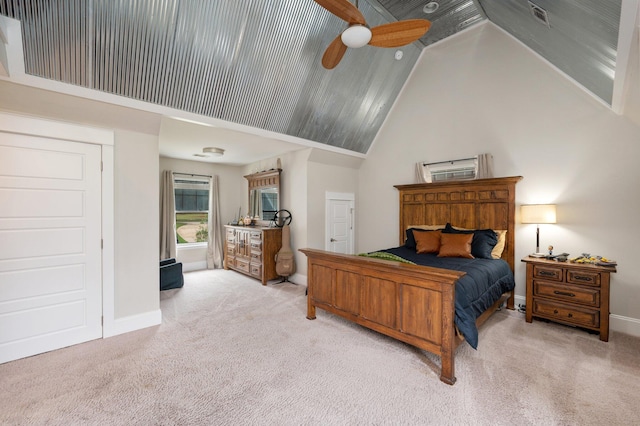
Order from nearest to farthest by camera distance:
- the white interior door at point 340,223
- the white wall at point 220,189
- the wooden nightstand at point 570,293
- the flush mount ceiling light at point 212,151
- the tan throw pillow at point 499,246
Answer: the wooden nightstand at point 570,293 < the tan throw pillow at point 499,246 < the flush mount ceiling light at point 212,151 < the white interior door at point 340,223 < the white wall at point 220,189

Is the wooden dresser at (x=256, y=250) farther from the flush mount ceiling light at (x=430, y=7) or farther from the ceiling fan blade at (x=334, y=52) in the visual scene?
the flush mount ceiling light at (x=430, y=7)

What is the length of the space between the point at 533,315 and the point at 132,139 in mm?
5341

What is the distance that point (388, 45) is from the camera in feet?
8.66

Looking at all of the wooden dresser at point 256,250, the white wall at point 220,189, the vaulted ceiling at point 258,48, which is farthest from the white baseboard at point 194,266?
the vaulted ceiling at point 258,48

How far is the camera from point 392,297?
265 centimetres

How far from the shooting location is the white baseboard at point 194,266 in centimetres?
631

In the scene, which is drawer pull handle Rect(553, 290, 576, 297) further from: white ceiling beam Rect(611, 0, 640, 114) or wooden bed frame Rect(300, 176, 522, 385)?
white ceiling beam Rect(611, 0, 640, 114)

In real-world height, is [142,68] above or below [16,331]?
above

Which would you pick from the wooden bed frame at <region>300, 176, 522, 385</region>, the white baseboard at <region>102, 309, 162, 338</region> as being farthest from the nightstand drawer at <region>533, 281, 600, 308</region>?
the white baseboard at <region>102, 309, 162, 338</region>

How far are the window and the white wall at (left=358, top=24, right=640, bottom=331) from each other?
4.47 m

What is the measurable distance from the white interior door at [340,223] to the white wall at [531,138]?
928mm

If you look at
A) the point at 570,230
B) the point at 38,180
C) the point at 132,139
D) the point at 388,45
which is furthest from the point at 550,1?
the point at 38,180

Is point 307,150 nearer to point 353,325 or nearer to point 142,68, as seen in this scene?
point 142,68

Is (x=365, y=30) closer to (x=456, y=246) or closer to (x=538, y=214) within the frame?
(x=456, y=246)
